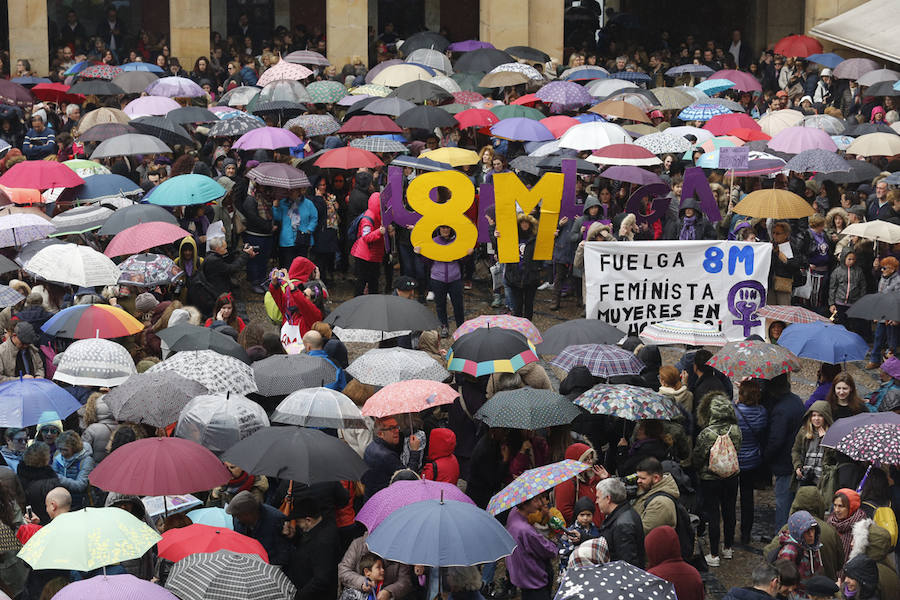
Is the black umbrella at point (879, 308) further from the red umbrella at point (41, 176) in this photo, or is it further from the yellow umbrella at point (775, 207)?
the red umbrella at point (41, 176)

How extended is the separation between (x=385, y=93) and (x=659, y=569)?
1556cm

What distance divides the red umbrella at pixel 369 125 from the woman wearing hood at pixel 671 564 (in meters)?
11.8

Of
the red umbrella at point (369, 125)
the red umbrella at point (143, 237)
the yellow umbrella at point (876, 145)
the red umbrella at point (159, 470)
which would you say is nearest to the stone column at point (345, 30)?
the red umbrella at point (369, 125)

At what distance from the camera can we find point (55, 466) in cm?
994

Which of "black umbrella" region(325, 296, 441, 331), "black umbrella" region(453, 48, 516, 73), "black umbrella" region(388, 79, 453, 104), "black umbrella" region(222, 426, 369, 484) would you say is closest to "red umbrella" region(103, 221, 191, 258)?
"black umbrella" region(325, 296, 441, 331)

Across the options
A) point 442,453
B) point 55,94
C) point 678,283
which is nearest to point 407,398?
point 442,453

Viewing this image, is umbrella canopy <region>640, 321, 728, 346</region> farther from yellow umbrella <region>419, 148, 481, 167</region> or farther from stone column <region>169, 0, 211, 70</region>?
stone column <region>169, 0, 211, 70</region>

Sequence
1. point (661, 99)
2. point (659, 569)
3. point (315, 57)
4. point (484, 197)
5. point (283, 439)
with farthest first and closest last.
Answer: point (315, 57)
point (661, 99)
point (484, 197)
point (283, 439)
point (659, 569)

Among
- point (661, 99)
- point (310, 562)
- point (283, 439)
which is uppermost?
point (661, 99)

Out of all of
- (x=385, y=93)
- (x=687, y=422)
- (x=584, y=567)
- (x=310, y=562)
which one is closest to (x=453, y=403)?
(x=687, y=422)

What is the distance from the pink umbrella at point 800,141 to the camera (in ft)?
62.7

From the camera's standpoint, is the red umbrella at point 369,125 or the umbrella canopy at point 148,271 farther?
the red umbrella at point 369,125

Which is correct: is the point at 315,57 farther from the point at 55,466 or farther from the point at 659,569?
the point at 659,569

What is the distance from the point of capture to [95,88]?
880 inches
